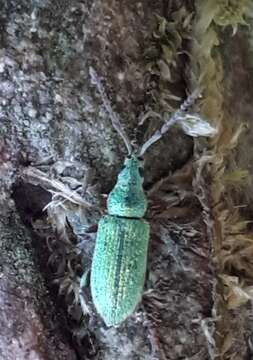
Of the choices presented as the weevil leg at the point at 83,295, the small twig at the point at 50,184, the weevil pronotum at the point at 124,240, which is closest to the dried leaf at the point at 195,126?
the weevil pronotum at the point at 124,240

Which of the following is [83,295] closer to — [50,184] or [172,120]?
[50,184]

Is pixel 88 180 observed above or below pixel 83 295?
above

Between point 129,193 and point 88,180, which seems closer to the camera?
point 88,180

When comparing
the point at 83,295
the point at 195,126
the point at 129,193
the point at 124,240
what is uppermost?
the point at 195,126

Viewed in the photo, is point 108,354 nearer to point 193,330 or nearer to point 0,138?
point 193,330

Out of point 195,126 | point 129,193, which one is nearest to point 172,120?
point 195,126

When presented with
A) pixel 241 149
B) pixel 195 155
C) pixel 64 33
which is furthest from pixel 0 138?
pixel 241 149

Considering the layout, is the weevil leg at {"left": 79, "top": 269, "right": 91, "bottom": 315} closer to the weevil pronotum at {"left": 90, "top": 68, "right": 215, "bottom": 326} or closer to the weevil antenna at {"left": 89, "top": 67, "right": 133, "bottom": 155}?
the weevil pronotum at {"left": 90, "top": 68, "right": 215, "bottom": 326}
